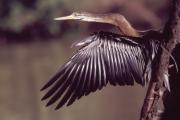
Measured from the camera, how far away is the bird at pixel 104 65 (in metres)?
3.99

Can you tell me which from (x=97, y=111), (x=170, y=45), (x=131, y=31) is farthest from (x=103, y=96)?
(x=170, y=45)

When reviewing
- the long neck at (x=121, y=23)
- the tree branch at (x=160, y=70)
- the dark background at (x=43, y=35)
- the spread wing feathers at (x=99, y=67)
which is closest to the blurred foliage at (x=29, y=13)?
the dark background at (x=43, y=35)

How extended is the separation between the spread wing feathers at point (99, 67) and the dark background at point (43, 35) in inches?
267

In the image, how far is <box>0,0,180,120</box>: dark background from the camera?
11.7 meters

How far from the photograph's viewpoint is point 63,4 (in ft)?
47.2

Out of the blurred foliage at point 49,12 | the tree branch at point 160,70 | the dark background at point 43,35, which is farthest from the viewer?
the blurred foliage at point 49,12

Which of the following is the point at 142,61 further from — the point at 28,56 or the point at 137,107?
the point at 28,56

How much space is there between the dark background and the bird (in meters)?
6.78

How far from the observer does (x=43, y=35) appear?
14367 millimetres

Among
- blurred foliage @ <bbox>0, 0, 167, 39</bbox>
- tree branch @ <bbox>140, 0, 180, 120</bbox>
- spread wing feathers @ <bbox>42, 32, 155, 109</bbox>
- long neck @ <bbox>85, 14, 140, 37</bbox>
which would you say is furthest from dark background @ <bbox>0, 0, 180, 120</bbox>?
tree branch @ <bbox>140, 0, 180, 120</bbox>

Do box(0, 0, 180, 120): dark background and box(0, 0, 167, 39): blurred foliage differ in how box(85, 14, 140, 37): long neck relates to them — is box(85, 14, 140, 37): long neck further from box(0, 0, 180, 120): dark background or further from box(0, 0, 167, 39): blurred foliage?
box(0, 0, 167, 39): blurred foliage

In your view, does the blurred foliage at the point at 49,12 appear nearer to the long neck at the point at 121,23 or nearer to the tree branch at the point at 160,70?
the long neck at the point at 121,23

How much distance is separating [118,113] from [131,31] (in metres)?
5.74

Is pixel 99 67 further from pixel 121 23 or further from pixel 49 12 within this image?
pixel 49 12
